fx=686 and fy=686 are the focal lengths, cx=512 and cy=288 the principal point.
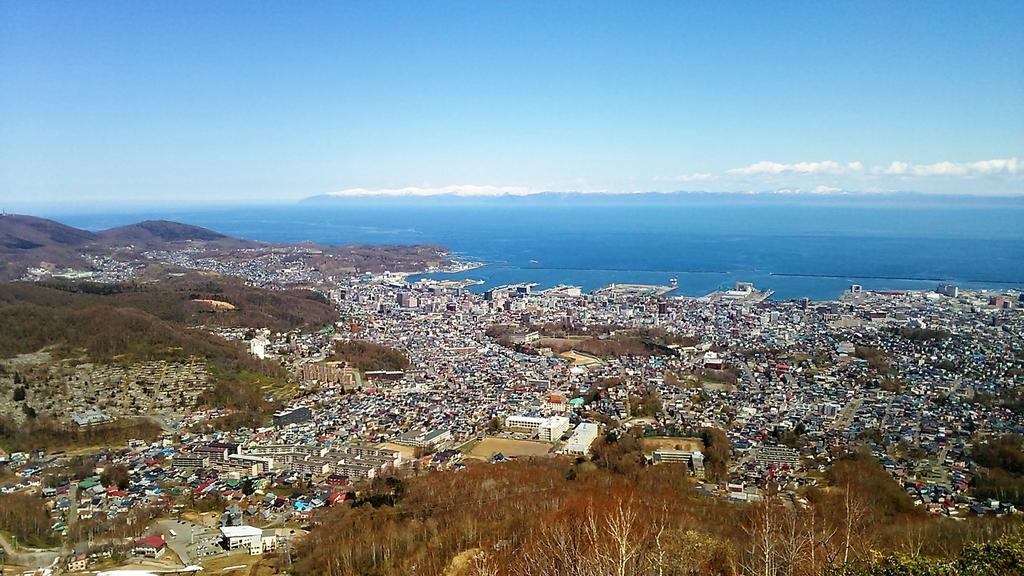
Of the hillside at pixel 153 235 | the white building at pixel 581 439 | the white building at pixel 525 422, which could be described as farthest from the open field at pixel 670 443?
the hillside at pixel 153 235

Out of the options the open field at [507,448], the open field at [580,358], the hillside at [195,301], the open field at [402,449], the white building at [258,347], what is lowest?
the open field at [580,358]

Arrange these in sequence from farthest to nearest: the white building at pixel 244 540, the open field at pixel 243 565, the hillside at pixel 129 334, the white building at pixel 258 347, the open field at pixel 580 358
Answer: the open field at pixel 580 358, the white building at pixel 258 347, the hillside at pixel 129 334, the white building at pixel 244 540, the open field at pixel 243 565

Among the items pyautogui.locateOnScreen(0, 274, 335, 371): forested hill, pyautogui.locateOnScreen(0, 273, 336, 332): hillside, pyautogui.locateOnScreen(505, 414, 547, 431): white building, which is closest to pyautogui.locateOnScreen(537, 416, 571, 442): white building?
pyautogui.locateOnScreen(505, 414, 547, 431): white building

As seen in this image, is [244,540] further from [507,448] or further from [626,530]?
[626,530]

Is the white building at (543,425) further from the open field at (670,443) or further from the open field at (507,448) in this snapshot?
the open field at (670,443)

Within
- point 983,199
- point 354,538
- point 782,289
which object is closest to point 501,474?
point 354,538

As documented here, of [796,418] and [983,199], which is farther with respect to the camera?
[983,199]

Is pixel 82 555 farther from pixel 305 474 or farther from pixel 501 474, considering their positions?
pixel 501 474
